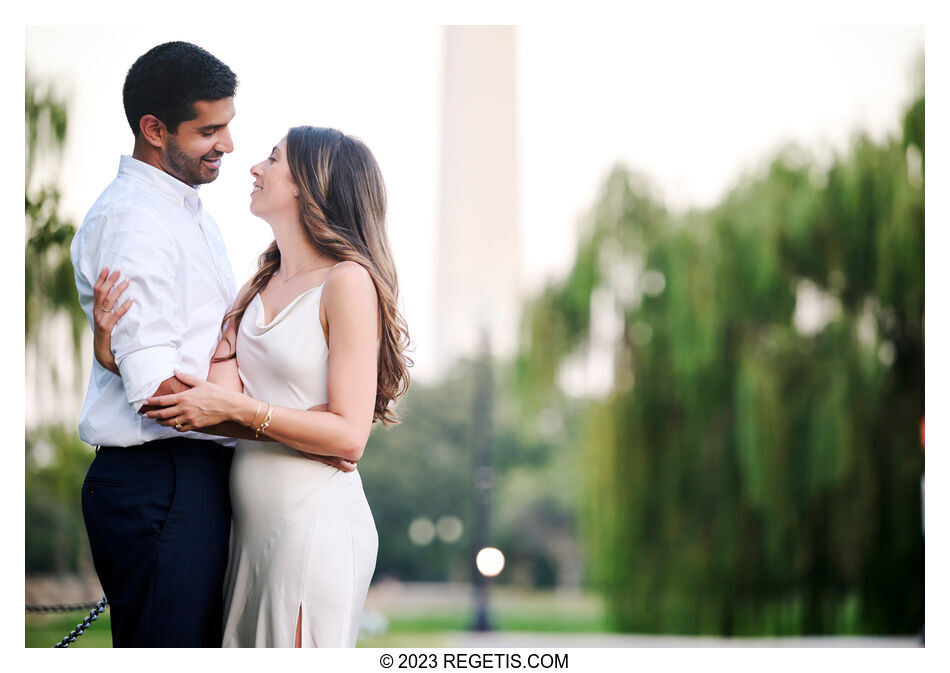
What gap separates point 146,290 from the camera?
2.06 m

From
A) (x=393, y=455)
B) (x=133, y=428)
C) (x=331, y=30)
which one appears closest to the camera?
(x=133, y=428)

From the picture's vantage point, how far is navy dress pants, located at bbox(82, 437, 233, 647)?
2.04 metres

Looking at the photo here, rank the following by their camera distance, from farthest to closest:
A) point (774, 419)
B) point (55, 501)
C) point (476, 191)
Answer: point (476, 191) < point (774, 419) < point (55, 501)

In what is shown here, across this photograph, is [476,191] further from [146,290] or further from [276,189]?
[146,290]

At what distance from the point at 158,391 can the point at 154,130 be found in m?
0.68

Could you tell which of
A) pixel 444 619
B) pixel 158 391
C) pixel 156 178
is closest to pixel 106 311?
pixel 158 391

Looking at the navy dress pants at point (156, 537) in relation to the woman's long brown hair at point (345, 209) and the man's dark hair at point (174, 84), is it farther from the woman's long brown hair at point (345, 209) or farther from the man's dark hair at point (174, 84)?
the man's dark hair at point (174, 84)

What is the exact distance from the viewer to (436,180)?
2145cm

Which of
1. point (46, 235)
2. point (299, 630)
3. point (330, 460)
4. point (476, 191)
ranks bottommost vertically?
point (299, 630)

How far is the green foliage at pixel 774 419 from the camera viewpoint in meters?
7.29

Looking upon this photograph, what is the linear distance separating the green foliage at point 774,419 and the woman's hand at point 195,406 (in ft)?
20.0
